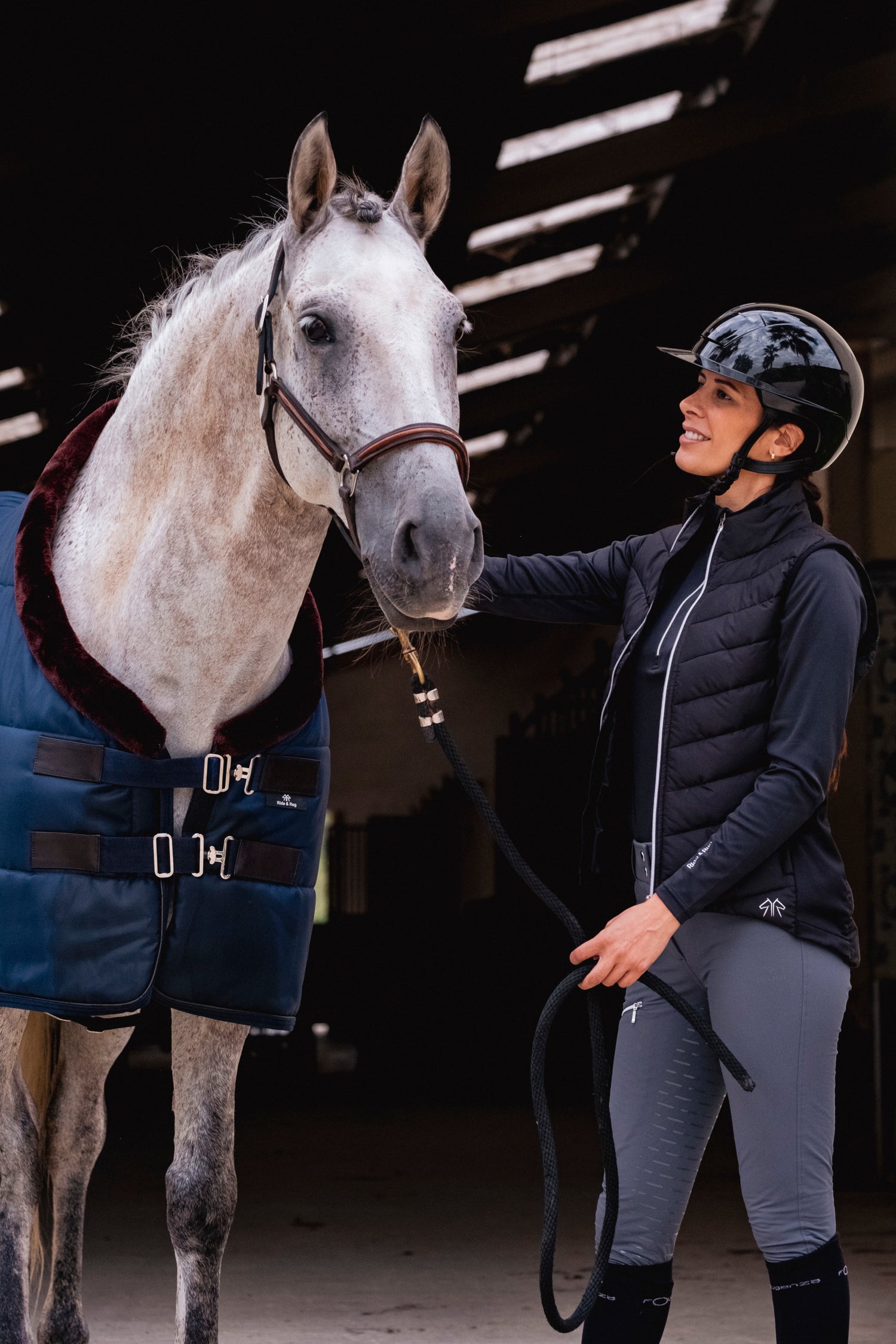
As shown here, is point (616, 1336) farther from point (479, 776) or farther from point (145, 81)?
point (479, 776)

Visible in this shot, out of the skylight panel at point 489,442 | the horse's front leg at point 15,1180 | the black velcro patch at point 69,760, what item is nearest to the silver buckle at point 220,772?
the black velcro patch at point 69,760

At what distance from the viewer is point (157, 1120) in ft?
17.3

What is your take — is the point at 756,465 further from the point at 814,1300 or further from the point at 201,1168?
the point at 201,1168

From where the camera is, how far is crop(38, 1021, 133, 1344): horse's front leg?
6.89 ft

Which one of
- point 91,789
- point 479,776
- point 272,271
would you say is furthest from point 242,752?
point 479,776

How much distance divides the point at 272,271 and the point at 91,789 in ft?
2.09

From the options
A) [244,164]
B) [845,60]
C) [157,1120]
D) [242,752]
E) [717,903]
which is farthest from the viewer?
[157,1120]

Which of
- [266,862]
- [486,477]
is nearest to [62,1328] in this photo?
[266,862]

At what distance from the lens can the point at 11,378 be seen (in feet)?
18.2

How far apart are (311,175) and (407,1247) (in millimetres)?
2575

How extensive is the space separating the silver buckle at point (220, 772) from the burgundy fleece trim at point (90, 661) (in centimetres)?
1

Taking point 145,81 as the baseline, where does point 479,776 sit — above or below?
below

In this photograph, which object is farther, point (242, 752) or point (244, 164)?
point (244, 164)

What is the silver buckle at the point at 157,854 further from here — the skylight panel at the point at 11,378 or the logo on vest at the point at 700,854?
the skylight panel at the point at 11,378
